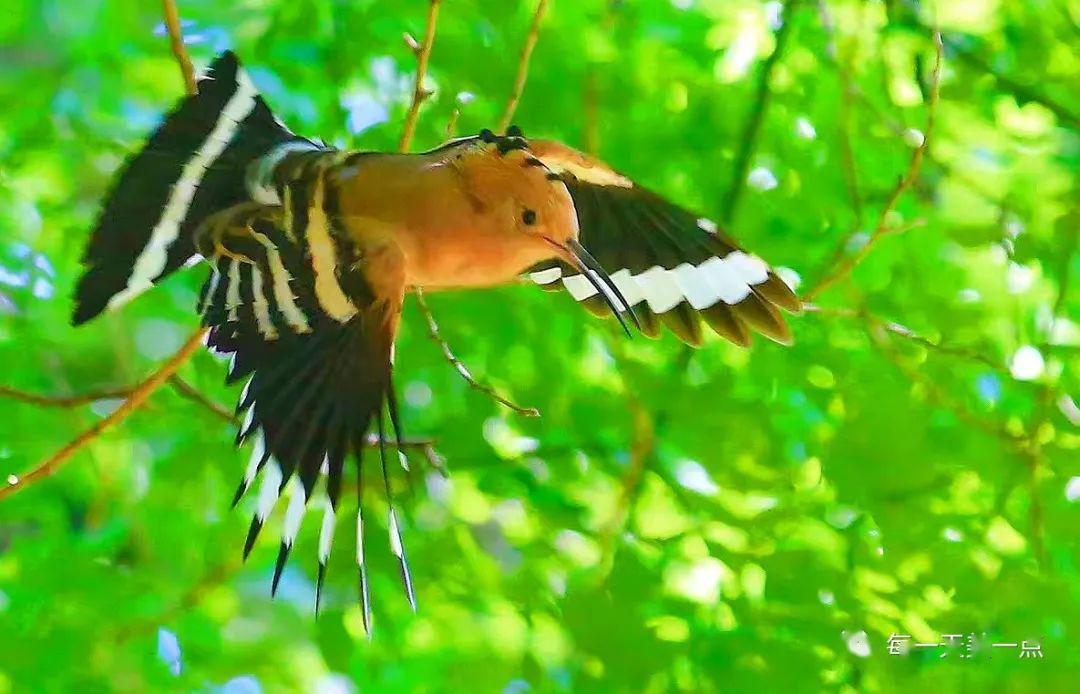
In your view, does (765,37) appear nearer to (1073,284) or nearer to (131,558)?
(1073,284)

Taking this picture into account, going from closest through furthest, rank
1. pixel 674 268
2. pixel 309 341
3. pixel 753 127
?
pixel 309 341 < pixel 674 268 < pixel 753 127

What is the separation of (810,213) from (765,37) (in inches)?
5.1

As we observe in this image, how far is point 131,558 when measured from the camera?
0.65m

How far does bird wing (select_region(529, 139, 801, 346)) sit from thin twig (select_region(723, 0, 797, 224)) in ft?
0.73

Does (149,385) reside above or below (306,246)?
below

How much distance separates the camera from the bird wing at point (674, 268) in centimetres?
46

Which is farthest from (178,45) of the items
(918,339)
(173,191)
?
(918,339)

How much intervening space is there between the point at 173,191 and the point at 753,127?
0.43 meters

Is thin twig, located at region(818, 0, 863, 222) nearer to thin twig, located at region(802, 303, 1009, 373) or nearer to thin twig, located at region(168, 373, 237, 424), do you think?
thin twig, located at region(802, 303, 1009, 373)

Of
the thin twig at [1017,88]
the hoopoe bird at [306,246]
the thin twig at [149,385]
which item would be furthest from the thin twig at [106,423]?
the thin twig at [1017,88]

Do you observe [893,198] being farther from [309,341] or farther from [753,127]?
[309,341]

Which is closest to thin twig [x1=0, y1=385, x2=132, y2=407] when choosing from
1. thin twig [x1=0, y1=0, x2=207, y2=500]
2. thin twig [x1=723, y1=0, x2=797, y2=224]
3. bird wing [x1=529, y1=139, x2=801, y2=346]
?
thin twig [x1=0, y1=0, x2=207, y2=500]

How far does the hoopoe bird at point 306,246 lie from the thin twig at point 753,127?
0.99ft

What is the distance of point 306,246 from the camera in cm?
37
